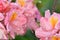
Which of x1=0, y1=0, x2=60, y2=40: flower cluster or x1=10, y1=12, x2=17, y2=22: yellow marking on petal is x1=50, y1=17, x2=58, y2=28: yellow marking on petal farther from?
x1=10, y1=12, x2=17, y2=22: yellow marking on petal

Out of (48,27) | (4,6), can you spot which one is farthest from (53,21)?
(4,6)

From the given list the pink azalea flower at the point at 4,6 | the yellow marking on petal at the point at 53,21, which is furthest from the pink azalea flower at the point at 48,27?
the pink azalea flower at the point at 4,6

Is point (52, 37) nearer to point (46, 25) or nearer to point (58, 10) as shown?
point (46, 25)

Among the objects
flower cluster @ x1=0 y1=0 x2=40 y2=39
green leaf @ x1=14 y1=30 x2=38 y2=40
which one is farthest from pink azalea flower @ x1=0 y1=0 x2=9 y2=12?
green leaf @ x1=14 y1=30 x2=38 y2=40

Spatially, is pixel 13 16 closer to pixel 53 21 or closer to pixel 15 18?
pixel 15 18

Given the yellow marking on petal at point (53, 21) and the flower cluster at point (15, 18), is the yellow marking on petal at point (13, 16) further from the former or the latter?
the yellow marking on petal at point (53, 21)
